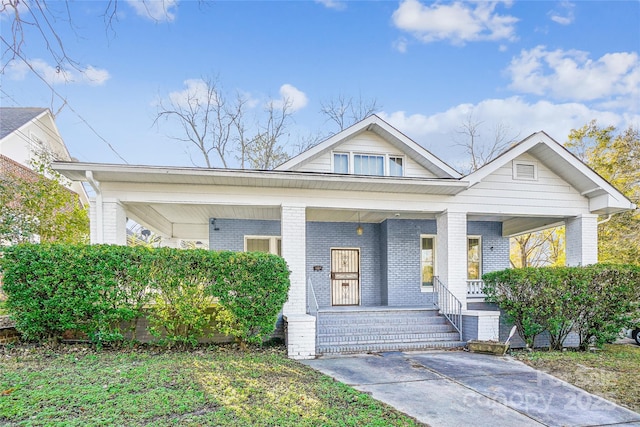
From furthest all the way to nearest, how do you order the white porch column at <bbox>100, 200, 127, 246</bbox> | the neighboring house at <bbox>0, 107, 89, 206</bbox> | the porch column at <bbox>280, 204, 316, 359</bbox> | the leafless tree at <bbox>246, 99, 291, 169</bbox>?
the leafless tree at <bbox>246, 99, 291, 169</bbox> → the neighboring house at <bbox>0, 107, 89, 206</bbox> → the porch column at <bbox>280, 204, 316, 359</bbox> → the white porch column at <bbox>100, 200, 127, 246</bbox>

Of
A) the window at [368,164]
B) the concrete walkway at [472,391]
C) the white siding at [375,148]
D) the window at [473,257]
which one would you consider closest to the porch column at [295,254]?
the concrete walkway at [472,391]

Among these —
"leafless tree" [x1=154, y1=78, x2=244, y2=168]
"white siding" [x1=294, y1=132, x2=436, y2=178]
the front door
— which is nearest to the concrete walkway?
the front door

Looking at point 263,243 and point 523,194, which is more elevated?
point 523,194

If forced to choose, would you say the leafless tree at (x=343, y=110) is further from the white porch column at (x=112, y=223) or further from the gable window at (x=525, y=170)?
the white porch column at (x=112, y=223)

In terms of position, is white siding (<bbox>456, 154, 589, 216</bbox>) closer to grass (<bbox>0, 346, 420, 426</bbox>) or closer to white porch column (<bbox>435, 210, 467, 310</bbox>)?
white porch column (<bbox>435, 210, 467, 310</bbox>)

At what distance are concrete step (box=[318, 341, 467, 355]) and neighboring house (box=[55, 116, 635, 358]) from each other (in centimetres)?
3

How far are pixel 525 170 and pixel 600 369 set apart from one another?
5.02 meters

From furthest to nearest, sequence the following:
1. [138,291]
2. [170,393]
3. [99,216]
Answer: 1. [99,216]
2. [138,291]
3. [170,393]

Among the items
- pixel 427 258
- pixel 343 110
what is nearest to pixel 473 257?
pixel 427 258

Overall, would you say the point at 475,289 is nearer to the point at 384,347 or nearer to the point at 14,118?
the point at 384,347

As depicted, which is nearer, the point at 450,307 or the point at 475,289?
the point at 450,307

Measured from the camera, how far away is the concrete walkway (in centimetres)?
423

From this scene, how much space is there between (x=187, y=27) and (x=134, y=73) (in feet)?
11.6

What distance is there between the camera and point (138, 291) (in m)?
6.69
